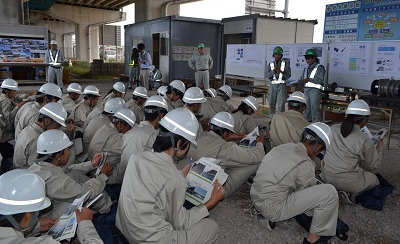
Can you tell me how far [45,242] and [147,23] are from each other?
14.5 m

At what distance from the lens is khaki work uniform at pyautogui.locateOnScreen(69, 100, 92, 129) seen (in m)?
5.78

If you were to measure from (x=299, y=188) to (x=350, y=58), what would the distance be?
549 centimetres

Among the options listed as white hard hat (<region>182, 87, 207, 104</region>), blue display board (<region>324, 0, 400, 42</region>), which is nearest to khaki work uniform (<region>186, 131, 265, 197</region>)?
white hard hat (<region>182, 87, 207, 104</region>)

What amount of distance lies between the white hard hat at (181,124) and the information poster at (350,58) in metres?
6.05

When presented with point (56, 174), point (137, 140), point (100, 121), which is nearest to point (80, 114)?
point (100, 121)

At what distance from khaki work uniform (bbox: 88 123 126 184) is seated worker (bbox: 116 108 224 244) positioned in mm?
1406

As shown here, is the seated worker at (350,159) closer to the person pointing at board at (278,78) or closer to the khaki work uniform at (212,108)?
the khaki work uniform at (212,108)

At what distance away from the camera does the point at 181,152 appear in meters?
2.51

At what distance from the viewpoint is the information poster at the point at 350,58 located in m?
7.26

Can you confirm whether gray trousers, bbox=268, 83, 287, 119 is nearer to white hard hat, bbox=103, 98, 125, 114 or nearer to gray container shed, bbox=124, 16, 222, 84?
white hard hat, bbox=103, 98, 125, 114

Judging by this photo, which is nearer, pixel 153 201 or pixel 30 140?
pixel 153 201

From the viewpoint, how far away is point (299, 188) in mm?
3076

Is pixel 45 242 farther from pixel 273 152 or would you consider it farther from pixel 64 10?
pixel 64 10

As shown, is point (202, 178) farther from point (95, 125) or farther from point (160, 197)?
point (95, 125)
